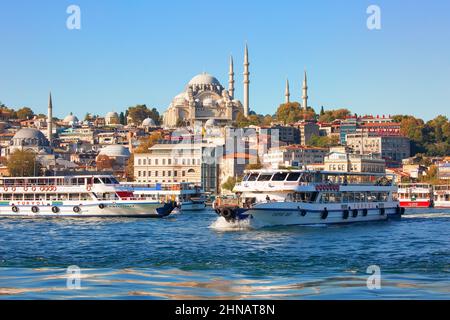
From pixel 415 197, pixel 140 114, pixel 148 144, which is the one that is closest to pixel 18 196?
pixel 415 197

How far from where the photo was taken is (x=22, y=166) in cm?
9906

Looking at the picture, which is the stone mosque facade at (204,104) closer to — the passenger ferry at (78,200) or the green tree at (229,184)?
the green tree at (229,184)

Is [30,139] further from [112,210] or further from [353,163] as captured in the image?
[112,210]

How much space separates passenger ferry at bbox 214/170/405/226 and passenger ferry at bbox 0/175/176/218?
10.5 metres

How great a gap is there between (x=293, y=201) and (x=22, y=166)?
6663cm

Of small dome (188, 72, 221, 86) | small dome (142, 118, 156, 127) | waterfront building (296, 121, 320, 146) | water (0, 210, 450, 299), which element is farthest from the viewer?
small dome (188, 72, 221, 86)

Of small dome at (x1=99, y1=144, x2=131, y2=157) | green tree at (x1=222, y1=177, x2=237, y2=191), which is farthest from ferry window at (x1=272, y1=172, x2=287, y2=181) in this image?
small dome at (x1=99, y1=144, x2=131, y2=157)

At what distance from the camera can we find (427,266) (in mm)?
21578

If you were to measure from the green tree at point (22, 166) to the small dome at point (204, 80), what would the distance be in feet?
217

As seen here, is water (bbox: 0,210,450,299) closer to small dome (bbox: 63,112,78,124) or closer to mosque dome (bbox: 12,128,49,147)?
mosque dome (bbox: 12,128,49,147)

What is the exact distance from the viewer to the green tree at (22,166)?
9794 cm

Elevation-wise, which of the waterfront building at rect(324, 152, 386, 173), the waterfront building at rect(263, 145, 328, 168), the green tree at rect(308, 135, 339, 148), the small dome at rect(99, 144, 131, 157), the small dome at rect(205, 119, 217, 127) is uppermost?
the small dome at rect(205, 119, 217, 127)

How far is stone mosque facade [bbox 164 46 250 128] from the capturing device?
155 meters

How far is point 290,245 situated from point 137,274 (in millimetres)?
9129
